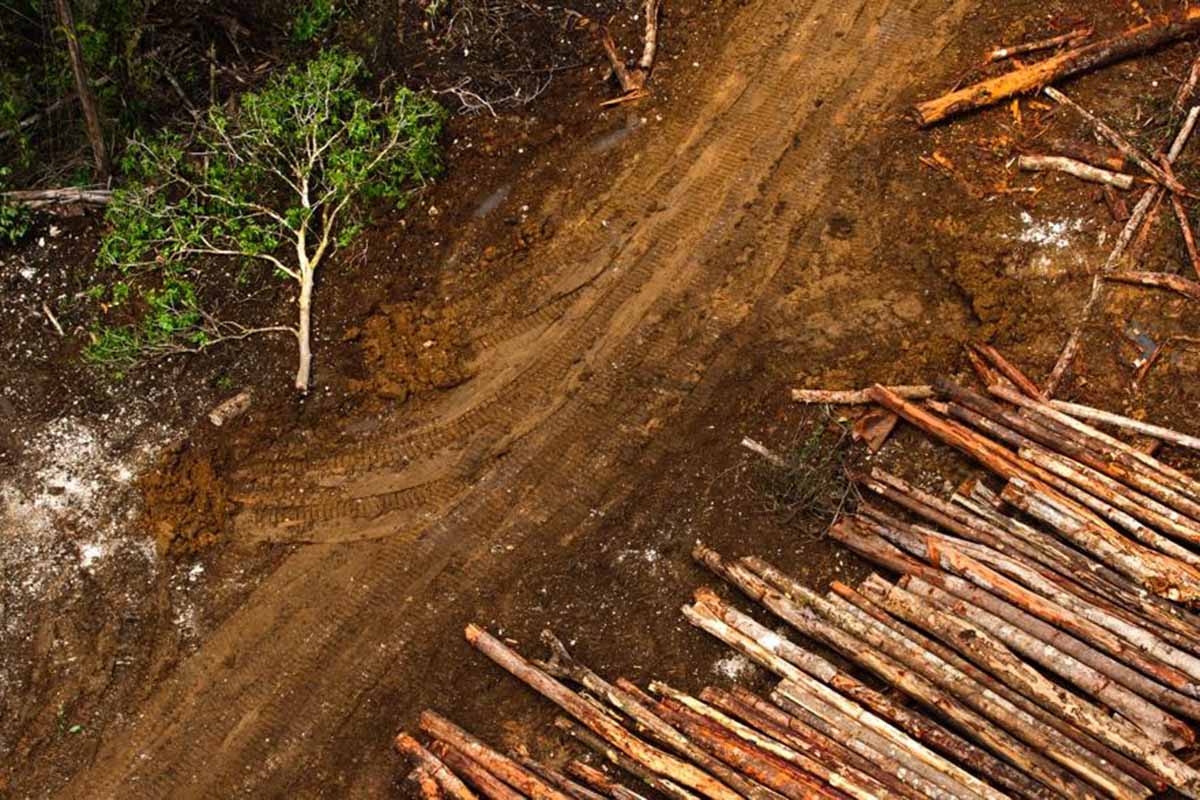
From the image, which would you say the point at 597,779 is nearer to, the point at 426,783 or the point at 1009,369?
the point at 426,783

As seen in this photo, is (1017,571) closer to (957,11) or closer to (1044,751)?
(1044,751)

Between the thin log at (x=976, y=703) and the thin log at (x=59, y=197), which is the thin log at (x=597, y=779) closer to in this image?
the thin log at (x=976, y=703)

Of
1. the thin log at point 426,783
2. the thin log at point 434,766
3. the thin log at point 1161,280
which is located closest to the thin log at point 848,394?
the thin log at point 1161,280

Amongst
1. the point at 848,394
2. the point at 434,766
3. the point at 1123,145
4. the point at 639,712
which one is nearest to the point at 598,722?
the point at 639,712

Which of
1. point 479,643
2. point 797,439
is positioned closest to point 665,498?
point 797,439

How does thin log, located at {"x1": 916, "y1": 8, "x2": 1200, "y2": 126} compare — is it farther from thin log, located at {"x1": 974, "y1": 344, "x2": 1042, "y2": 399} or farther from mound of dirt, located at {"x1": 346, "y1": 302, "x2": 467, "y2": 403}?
mound of dirt, located at {"x1": 346, "y1": 302, "x2": 467, "y2": 403}

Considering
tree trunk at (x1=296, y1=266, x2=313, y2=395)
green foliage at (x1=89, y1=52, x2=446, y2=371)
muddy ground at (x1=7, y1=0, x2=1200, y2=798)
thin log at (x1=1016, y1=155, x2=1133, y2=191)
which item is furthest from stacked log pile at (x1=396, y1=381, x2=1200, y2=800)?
green foliage at (x1=89, y1=52, x2=446, y2=371)

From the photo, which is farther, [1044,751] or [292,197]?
[292,197]
